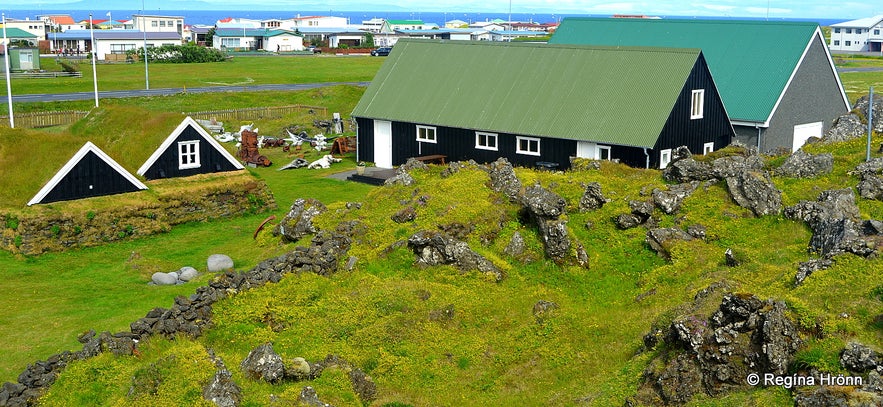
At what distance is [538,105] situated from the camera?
2007 inches

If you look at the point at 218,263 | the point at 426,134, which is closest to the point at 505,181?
the point at 218,263

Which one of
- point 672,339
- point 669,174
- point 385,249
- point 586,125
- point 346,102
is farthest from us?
point 346,102

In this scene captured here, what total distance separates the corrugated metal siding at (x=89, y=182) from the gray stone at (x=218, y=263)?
906cm

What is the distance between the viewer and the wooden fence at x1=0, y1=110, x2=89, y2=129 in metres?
70.8

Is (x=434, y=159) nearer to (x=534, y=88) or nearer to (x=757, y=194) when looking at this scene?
(x=534, y=88)

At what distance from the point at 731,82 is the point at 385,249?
3303 centimetres

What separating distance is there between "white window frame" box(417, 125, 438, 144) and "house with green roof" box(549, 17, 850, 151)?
17.8 m

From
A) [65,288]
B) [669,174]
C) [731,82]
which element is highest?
[731,82]

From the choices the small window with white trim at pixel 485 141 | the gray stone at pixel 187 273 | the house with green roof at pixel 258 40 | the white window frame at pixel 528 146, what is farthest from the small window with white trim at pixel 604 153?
the house with green roof at pixel 258 40

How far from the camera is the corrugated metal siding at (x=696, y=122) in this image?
47094mm

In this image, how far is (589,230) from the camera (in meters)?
32.9

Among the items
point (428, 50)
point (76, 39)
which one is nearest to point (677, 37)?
point (428, 50)

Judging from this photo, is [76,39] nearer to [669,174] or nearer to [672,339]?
[669,174]

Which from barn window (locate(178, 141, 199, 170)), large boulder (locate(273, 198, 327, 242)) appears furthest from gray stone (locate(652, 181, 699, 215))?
barn window (locate(178, 141, 199, 170))
